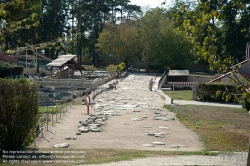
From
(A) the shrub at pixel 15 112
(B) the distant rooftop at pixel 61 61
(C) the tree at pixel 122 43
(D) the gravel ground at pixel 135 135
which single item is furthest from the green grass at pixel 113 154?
(C) the tree at pixel 122 43

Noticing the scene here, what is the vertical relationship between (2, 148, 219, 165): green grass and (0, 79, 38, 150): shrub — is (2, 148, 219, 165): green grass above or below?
below

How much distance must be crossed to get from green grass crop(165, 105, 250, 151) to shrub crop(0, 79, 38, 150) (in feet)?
19.2

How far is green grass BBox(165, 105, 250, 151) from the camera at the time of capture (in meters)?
13.9

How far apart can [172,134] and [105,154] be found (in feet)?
16.4

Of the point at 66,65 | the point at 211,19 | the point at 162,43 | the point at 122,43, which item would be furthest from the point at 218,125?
the point at 122,43

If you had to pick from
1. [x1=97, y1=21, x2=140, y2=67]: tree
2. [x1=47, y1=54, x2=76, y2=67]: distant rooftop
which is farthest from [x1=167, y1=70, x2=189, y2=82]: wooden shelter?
[x1=97, y1=21, x2=140, y2=67]: tree

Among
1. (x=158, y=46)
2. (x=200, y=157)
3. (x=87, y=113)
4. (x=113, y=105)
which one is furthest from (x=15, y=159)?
(x=158, y=46)

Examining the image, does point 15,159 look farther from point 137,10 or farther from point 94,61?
point 137,10

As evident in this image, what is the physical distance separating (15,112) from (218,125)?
10.1m

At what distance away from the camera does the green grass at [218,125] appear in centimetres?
1395

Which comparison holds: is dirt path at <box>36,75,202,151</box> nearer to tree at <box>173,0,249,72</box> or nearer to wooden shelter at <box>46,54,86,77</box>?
tree at <box>173,0,249,72</box>

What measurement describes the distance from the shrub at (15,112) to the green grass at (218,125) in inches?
230

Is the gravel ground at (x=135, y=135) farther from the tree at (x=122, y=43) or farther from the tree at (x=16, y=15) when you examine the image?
the tree at (x=122, y=43)

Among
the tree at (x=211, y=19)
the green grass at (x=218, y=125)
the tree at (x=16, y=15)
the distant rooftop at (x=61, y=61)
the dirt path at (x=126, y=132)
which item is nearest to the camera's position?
the tree at (x=211, y=19)
